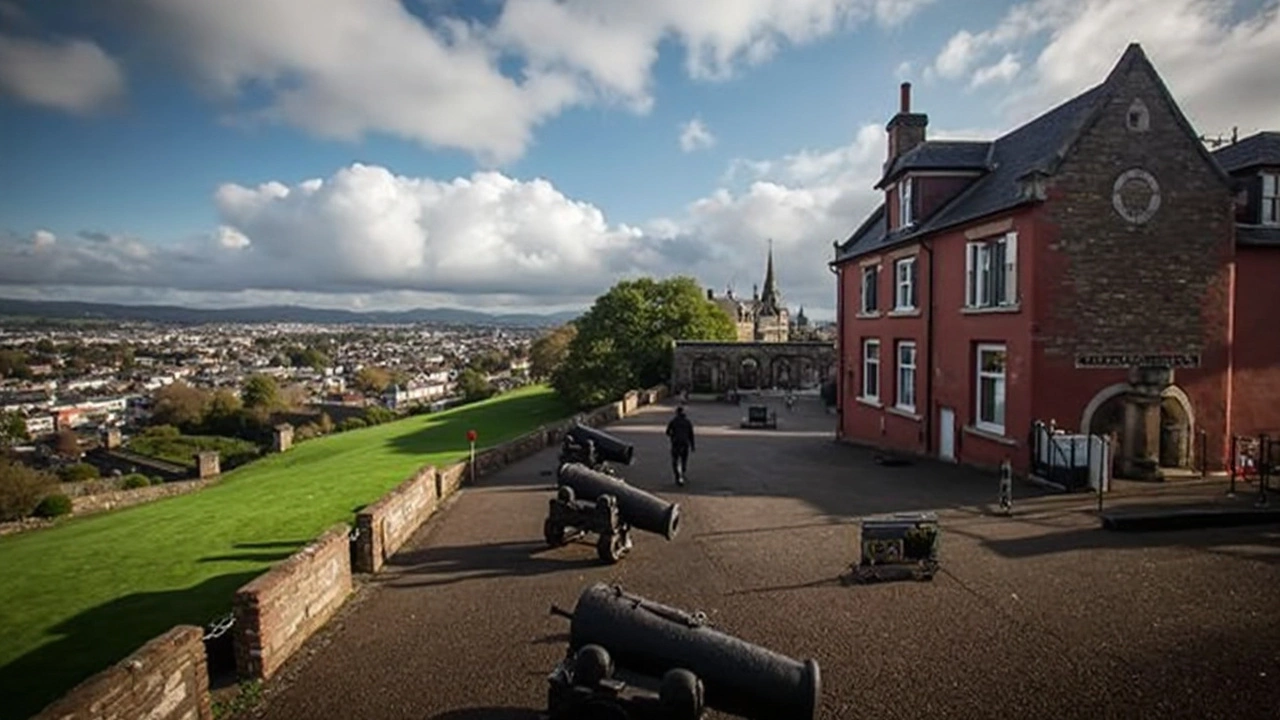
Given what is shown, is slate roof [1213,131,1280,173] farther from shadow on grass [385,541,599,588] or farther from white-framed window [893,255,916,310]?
shadow on grass [385,541,599,588]

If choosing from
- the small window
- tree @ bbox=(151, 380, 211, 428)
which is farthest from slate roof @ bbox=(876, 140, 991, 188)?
tree @ bbox=(151, 380, 211, 428)

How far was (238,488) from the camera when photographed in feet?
96.8

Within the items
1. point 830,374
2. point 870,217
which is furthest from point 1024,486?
point 830,374

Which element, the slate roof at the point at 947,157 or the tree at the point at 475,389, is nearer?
the slate roof at the point at 947,157

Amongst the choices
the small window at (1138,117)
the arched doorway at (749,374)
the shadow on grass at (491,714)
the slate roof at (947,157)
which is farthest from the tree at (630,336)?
the shadow on grass at (491,714)

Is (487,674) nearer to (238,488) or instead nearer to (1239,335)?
(1239,335)

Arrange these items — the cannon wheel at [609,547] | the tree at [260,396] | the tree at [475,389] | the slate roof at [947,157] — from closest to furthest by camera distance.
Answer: the cannon wheel at [609,547], the slate roof at [947,157], the tree at [260,396], the tree at [475,389]

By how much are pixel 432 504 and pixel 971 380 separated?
44.3 ft

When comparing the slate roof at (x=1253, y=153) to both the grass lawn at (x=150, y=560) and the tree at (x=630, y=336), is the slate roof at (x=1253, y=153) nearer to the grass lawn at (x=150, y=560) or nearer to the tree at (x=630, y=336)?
the grass lawn at (x=150, y=560)

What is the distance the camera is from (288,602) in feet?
23.5

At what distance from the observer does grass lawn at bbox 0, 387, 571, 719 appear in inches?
408

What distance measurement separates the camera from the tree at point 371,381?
395 ft

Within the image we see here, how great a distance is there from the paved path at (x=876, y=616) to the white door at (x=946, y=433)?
16.9 feet

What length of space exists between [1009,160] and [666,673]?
19.1m
